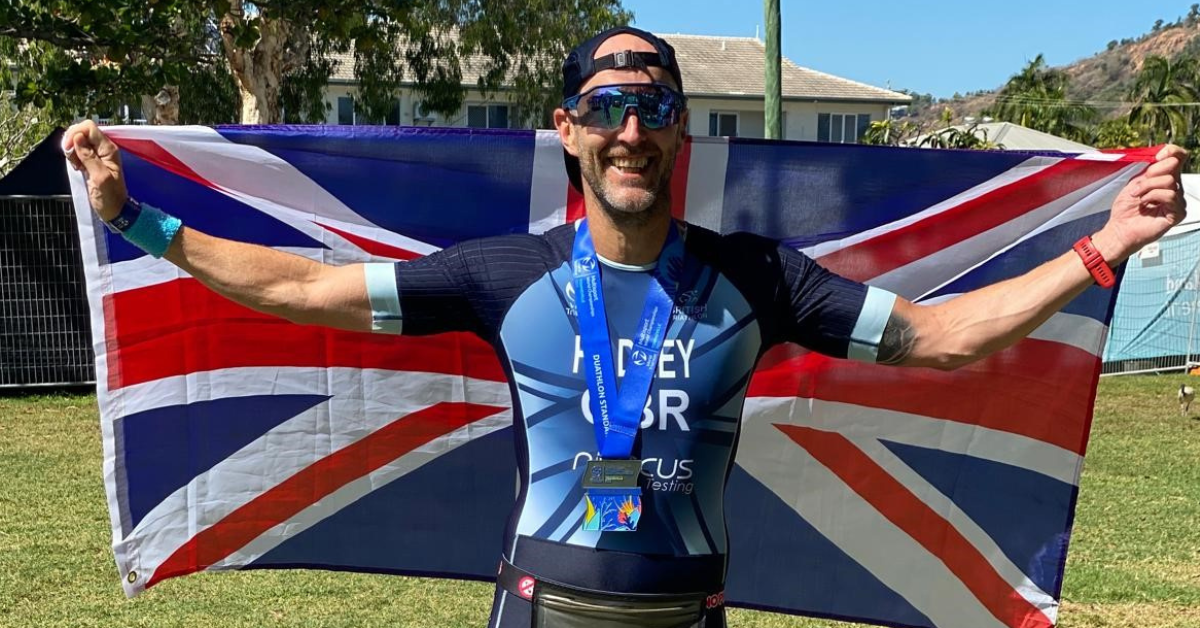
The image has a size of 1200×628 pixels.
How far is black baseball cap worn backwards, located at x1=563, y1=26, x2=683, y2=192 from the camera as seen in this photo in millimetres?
2730

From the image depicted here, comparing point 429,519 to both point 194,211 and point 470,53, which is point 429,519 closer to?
point 194,211

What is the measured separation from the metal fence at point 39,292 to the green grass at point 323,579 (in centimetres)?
261

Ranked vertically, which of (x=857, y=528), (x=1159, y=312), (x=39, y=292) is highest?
(x=857, y=528)

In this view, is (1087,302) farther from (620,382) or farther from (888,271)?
(620,382)

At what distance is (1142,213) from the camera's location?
272 cm

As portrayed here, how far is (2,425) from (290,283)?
30.7 feet

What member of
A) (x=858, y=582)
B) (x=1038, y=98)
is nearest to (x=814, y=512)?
(x=858, y=582)

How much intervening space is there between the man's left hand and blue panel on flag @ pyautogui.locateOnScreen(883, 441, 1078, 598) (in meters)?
1.49

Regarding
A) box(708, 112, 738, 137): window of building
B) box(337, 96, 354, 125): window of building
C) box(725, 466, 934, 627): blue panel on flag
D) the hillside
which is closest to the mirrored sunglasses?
box(725, 466, 934, 627): blue panel on flag

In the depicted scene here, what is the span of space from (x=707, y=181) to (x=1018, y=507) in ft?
5.04

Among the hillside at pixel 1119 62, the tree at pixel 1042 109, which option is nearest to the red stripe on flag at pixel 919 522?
the tree at pixel 1042 109

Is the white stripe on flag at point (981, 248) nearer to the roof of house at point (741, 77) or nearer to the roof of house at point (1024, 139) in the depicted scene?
the roof of house at point (1024, 139)

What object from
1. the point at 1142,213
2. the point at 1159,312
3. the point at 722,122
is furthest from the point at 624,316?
the point at 722,122

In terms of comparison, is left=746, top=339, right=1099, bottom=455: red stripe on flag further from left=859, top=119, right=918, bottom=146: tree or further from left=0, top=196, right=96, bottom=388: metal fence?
left=859, top=119, right=918, bottom=146: tree
